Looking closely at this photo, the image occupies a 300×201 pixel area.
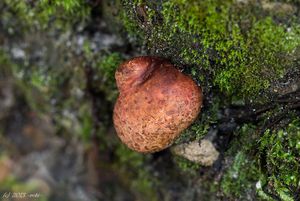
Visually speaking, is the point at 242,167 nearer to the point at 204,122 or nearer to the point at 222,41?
the point at 204,122

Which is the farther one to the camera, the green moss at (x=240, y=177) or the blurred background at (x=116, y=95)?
the green moss at (x=240, y=177)

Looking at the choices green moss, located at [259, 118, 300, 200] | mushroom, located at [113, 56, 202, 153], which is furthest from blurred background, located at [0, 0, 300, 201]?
mushroom, located at [113, 56, 202, 153]

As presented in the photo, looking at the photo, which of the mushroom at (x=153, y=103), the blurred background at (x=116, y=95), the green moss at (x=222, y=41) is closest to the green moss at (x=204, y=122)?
the blurred background at (x=116, y=95)

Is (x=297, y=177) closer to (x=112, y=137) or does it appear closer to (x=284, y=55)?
(x=284, y=55)

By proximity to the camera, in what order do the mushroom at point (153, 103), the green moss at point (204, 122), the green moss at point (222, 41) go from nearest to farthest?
the green moss at point (222, 41) → the mushroom at point (153, 103) → the green moss at point (204, 122)

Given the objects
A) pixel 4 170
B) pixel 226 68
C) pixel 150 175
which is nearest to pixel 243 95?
pixel 226 68

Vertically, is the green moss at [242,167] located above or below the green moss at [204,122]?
below

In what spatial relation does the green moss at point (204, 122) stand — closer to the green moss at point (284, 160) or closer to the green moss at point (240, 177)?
the green moss at point (240, 177)

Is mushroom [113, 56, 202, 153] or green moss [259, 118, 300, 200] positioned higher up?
mushroom [113, 56, 202, 153]

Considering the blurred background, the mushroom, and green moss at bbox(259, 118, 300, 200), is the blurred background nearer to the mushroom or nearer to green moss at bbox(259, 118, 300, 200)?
green moss at bbox(259, 118, 300, 200)

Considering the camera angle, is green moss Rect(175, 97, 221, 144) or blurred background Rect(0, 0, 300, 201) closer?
blurred background Rect(0, 0, 300, 201)
